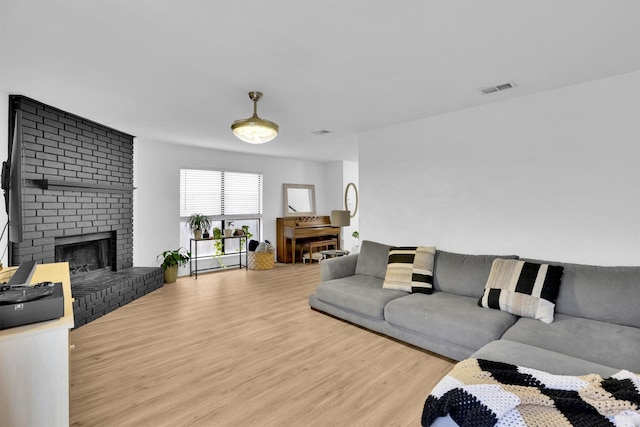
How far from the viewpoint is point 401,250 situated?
3.56 meters

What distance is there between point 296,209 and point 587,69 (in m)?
5.72

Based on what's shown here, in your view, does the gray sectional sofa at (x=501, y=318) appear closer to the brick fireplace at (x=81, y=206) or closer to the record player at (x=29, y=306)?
the record player at (x=29, y=306)

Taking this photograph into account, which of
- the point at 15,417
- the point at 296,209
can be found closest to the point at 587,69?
the point at 15,417

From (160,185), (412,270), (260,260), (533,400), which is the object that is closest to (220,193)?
(160,185)

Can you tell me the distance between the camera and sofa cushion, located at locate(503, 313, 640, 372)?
188 cm

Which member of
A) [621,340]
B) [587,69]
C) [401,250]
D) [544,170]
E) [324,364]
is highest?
[587,69]

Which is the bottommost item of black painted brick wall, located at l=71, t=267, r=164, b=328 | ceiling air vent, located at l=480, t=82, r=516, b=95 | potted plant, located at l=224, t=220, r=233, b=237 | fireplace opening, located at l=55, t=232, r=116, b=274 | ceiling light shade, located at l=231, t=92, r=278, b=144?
black painted brick wall, located at l=71, t=267, r=164, b=328

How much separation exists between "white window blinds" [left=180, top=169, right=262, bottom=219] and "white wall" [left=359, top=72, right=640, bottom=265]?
338cm

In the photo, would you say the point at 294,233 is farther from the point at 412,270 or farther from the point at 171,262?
the point at 412,270

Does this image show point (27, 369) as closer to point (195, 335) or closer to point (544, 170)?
point (195, 335)

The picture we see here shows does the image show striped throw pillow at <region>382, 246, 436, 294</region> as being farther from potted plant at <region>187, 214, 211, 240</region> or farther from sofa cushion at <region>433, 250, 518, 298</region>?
potted plant at <region>187, 214, 211, 240</region>

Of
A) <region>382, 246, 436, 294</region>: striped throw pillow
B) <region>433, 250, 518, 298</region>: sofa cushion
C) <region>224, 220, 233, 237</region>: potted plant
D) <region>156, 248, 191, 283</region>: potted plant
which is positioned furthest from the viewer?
<region>224, 220, 233, 237</region>: potted plant

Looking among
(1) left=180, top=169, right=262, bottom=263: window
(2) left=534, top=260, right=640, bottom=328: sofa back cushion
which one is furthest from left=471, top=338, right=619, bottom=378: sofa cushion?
(1) left=180, top=169, right=262, bottom=263: window

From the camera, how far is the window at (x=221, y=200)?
231 inches
